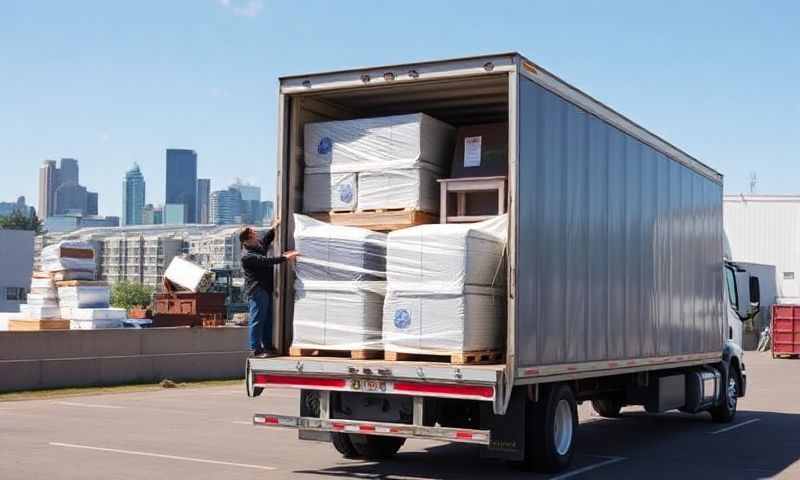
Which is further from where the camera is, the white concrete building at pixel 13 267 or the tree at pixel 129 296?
the tree at pixel 129 296

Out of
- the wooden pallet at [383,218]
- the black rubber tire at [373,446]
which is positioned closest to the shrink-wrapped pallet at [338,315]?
the wooden pallet at [383,218]

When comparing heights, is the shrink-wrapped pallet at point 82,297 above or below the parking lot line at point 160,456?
above

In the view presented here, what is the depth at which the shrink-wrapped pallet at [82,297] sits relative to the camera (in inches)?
989

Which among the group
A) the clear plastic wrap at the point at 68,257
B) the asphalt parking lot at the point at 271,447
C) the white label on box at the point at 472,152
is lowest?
the asphalt parking lot at the point at 271,447

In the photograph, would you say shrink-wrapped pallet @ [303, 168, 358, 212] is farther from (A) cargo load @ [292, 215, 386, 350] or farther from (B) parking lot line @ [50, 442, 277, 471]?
(B) parking lot line @ [50, 442, 277, 471]

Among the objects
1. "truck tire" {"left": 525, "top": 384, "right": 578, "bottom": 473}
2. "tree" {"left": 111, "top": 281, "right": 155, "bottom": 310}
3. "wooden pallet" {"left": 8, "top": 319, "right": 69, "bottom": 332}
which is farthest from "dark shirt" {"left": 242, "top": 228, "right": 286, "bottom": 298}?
"tree" {"left": 111, "top": 281, "right": 155, "bottom": 310}

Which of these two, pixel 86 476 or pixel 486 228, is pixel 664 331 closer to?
pixel 486 228

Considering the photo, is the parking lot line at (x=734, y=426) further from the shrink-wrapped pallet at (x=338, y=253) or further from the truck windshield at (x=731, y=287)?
the shrink-wrapped pallet at (x=338, y=253)

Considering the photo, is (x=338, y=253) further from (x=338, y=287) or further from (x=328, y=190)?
(x=328, y=190)

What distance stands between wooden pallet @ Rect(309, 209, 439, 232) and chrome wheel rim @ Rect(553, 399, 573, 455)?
2.40 metres

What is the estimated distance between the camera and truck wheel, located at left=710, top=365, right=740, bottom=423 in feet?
58.0

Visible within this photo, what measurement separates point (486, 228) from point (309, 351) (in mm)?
2293

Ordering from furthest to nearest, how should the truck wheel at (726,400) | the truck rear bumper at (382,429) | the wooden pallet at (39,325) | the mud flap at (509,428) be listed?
the wooden pallet at (39,325), the truck wheel at (726,400), the mud flap at (509,428), the truck rear bumper at (382,429)

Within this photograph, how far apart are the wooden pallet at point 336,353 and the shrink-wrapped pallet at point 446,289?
28 cm
